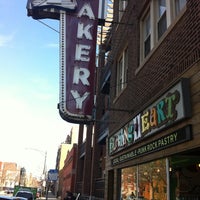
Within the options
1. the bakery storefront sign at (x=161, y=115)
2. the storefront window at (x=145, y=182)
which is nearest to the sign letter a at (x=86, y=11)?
the bakery storefront sign at (x=161, y=115)

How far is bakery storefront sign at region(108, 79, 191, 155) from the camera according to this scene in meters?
6.70

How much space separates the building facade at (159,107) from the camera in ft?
22.1

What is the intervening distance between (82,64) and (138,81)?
3.71 m

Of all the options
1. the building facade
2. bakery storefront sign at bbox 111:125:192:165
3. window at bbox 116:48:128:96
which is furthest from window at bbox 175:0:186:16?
window at bbox 116:48:128:96

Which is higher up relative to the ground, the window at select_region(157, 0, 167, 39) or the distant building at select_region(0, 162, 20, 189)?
the distant building at select_region(0, 162, 20, 189)

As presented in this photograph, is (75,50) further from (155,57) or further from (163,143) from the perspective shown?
(163,143)

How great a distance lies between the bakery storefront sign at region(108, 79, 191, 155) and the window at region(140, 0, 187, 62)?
2.05 meters

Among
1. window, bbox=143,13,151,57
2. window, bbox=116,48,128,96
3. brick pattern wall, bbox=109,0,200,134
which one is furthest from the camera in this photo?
window, bbox=116,48,128,96

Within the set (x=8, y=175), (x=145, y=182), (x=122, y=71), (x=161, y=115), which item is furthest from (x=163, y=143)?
(x=8, y=175)

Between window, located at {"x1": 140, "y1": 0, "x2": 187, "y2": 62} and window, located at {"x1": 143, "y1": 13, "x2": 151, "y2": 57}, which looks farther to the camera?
window, located at {"x1": 143, "y1": 13, "x2": 151, "y2": 57}

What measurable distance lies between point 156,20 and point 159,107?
321 cm

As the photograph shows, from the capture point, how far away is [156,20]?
9.91 metres

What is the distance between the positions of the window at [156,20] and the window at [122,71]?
7.49 feet

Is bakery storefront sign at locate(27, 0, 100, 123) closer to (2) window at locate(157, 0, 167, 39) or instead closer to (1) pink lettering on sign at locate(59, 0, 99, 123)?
(1) pink lettering on sign at locate(59, 0, 99, 123)
